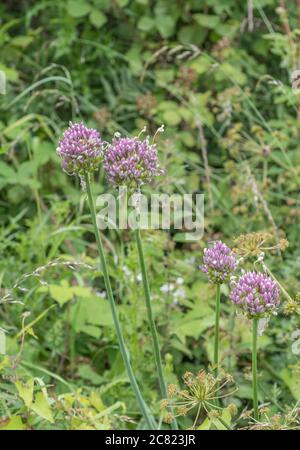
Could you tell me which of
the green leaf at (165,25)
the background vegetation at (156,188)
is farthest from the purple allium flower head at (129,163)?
the green leaf at (165,25)

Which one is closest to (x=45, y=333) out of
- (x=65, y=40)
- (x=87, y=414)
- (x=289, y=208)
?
(x=87, y=414)

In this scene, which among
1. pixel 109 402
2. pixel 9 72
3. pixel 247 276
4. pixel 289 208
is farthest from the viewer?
pixel 9 72

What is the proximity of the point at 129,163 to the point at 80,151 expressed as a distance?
90 mm

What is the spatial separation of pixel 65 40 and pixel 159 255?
1530mm

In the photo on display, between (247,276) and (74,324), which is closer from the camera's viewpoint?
(247,276)

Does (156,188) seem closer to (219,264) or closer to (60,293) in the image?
(60,293)

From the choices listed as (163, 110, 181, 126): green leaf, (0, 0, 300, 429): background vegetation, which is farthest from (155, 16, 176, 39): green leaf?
(163, 110, 181, 126): green leaf

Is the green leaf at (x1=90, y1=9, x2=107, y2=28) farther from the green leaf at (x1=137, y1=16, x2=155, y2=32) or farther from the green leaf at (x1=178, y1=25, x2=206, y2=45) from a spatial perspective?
the green leaf at (x1=178, y1=25, x2=206, y2=45)

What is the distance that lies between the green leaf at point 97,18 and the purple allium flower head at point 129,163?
240 centimetres

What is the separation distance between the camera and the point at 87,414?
1830 mm

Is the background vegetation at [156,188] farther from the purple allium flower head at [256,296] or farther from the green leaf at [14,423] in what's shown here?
the purple allium flower head at [256,296]

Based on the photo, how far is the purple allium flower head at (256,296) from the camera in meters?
1.43
